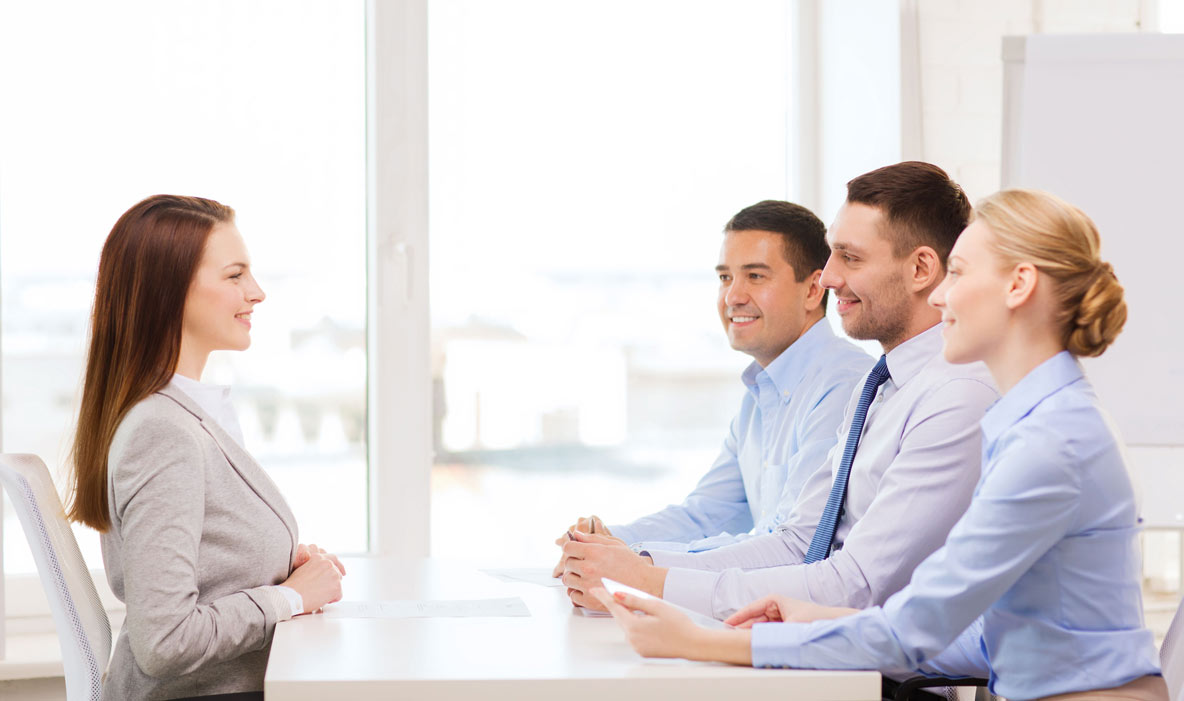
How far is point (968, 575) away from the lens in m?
1.34

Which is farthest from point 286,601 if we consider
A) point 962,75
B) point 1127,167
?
point 962,75

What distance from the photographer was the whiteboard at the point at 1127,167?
2648mm

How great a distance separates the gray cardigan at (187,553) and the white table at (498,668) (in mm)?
104

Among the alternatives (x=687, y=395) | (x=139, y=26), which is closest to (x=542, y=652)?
(x=687, y=395)

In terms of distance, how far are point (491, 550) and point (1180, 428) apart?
1.87 m

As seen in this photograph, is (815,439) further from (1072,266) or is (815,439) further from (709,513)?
(1072,266)

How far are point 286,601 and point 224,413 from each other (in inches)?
15.2

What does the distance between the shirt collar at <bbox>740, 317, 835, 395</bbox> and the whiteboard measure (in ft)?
2.27

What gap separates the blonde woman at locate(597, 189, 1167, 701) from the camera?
4.41ft

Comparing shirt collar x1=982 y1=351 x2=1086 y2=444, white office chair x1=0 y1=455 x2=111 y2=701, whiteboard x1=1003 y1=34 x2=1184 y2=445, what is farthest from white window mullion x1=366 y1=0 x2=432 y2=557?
shirt collar x1=982 y1=351 x2=1086 y2=444

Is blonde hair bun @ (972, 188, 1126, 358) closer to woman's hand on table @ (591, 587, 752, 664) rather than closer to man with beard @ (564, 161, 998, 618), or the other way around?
man with beard @ (564, 161, 998, 618)

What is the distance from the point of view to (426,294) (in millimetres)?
3189

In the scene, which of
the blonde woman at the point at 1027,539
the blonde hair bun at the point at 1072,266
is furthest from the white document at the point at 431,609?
the blonde hair bun at the point at 1072,266

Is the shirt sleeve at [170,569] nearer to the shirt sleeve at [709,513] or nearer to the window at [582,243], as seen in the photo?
the shirt sleeve at [709,513]
